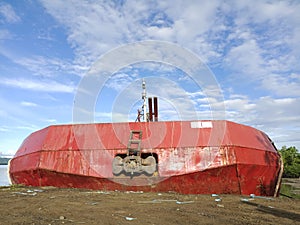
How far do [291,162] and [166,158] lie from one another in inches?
1406

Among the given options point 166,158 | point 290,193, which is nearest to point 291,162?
point 290,193

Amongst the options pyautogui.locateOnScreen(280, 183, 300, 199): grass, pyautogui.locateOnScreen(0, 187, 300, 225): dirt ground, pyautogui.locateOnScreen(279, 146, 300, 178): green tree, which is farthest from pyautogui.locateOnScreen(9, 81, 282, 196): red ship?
pyautogui.locateOnScreen(279, 146, 300, 178): green tree

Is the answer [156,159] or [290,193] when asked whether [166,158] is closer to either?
[156,159]

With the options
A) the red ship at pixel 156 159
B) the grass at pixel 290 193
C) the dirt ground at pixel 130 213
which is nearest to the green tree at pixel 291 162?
the grass at pixel 290 193

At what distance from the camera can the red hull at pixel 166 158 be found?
31.1ft

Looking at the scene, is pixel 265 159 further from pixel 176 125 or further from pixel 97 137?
pixel 97 137

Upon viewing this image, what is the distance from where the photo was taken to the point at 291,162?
39.1 metres

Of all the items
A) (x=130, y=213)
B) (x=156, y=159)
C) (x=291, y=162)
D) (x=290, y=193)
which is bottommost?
(x=290, y=193)

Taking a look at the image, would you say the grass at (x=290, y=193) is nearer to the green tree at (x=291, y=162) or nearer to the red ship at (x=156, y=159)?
the red ship at (x=156, y=159)

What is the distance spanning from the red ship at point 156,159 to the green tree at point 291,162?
31.0 metres

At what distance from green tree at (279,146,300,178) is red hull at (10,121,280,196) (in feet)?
102

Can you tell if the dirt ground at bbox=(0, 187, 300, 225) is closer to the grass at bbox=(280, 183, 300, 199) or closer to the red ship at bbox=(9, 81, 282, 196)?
the red ship at bbox=(9, 81, 282, 196)

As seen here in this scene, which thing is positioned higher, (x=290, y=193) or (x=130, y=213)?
(x=130, y=213)

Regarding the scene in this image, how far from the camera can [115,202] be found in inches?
269
